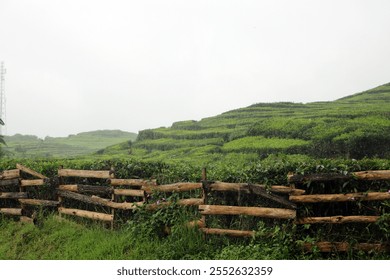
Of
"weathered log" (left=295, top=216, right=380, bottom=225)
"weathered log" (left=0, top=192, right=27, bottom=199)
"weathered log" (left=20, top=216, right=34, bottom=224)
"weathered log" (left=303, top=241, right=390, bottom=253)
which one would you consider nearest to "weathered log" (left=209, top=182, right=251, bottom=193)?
"weathered log" (left=295, top=216, right=380, bottom=225)

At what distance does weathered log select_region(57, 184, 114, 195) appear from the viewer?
33.9 ft

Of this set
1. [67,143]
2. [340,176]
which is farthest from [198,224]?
[67,143]

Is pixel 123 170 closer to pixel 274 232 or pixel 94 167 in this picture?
pixel 94 167

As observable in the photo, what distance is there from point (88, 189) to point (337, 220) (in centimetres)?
680

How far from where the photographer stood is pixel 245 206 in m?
8.47

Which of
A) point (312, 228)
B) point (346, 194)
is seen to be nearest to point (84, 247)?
point (312, 228)

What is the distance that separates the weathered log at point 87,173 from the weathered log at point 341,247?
564cm

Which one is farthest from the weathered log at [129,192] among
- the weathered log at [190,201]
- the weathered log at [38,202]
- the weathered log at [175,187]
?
the weathered log at [38,202]

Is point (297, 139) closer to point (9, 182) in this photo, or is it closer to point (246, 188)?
point (246, 188)

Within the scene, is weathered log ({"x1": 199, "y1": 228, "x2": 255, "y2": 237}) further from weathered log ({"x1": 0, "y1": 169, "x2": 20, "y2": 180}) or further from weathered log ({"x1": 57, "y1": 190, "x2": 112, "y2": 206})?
weathered log ({"x1": 0, "y1": 169, "x2": 20, "y2": 180})

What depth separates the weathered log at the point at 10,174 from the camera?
40.1ft

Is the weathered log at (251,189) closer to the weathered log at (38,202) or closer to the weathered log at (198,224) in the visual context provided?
the weathered log at (198,224)

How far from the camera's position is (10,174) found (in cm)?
1243
